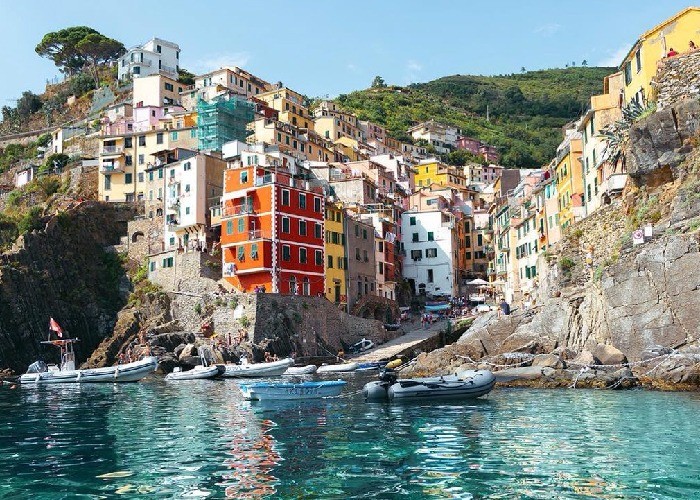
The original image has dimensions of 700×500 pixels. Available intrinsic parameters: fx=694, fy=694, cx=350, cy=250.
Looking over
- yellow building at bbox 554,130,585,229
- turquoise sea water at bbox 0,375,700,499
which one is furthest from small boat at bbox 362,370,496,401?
yellow building at bbox 554,130,585,229

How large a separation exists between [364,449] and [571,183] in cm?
4072

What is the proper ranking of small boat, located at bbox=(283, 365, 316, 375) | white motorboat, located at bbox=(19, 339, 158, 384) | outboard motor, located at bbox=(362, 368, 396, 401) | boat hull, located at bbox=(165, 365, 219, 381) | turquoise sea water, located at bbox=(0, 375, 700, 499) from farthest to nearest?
small boat, located at bbox=(283, 365, 316, 375)
boat hull, located at bbox=(165, 365, 219, 381)
white motorboat, located at bbox=(19, 339, 158, 384)
outboard motor, located at bbox=(362, 368, 396, 401)
turquoise sea water, located at bbox=(0, 375, 700, 499)

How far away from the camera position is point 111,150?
276 ft

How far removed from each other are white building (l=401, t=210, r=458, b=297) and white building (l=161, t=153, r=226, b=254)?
2654 centimetres

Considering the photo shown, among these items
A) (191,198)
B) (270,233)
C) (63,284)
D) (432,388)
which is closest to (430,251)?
(270,233)

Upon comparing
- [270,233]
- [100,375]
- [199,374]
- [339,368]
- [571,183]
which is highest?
[571,183]

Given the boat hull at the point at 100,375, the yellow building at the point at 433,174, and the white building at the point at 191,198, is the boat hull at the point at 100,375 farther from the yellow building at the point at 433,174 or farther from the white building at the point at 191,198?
the yellow building at the point at 433,174

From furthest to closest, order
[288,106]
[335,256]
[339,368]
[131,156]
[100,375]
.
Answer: [288,106], [131,156], [335,256], [339,368], [100,375]

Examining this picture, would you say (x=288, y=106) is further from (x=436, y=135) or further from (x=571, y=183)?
(x=571, y=183)

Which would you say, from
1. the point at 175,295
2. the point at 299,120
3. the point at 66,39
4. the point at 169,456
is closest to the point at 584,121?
the point at 175,295

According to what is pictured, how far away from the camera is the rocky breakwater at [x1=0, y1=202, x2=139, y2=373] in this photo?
206 feet

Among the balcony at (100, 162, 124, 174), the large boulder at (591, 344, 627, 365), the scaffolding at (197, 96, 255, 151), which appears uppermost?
the scaffolding at (197, 96, 255, 151)

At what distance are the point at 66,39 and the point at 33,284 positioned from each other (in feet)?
257

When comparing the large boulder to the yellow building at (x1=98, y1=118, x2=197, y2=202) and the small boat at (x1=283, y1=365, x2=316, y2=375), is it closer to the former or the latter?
the small boat at (x1=283, y1=365, x2=316, y2=375)
